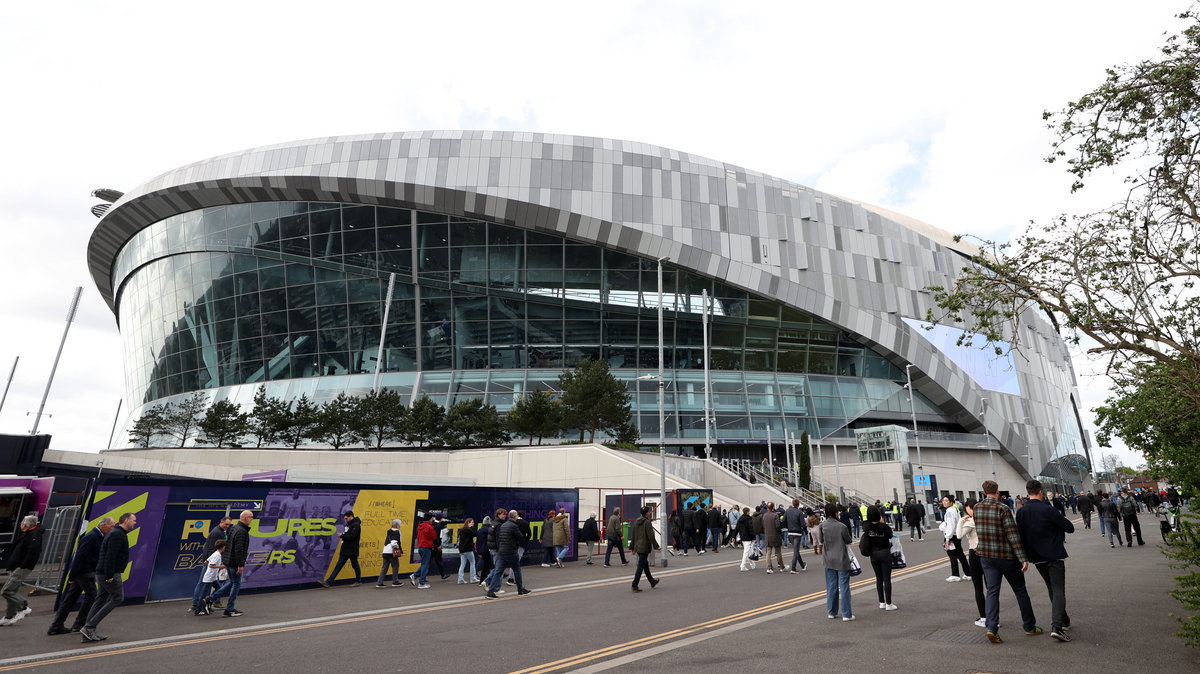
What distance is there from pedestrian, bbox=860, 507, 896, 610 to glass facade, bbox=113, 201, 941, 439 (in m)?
34.3

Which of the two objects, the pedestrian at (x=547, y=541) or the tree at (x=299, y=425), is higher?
the tree at (x=299, y=425)

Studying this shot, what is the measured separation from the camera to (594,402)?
117 ft

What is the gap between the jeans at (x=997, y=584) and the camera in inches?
297

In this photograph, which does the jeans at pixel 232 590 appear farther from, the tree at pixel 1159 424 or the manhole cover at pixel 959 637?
the tree at pixel 1159 424

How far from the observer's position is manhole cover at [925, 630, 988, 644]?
773 centimetres

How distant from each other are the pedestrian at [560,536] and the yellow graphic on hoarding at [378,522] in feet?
14.1

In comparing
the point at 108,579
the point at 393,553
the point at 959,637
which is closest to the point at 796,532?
the point at 959,637

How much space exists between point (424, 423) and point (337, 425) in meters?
5.44

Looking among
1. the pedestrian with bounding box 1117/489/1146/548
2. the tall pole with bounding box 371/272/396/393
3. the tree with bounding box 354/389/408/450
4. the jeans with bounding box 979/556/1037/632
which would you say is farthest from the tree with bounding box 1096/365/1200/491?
the tall pole with bounding box 371/272/396/393

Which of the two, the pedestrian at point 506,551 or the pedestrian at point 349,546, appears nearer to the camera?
the pedestrian at point 506,551


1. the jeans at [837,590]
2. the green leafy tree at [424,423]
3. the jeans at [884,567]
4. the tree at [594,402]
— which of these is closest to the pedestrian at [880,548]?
the jeans at [884,567]

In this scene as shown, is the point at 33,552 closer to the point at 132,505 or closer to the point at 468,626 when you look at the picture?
the point at 132,505

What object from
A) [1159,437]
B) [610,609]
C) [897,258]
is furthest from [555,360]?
[610,609]

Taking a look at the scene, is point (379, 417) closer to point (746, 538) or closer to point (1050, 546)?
point (746, 538)
